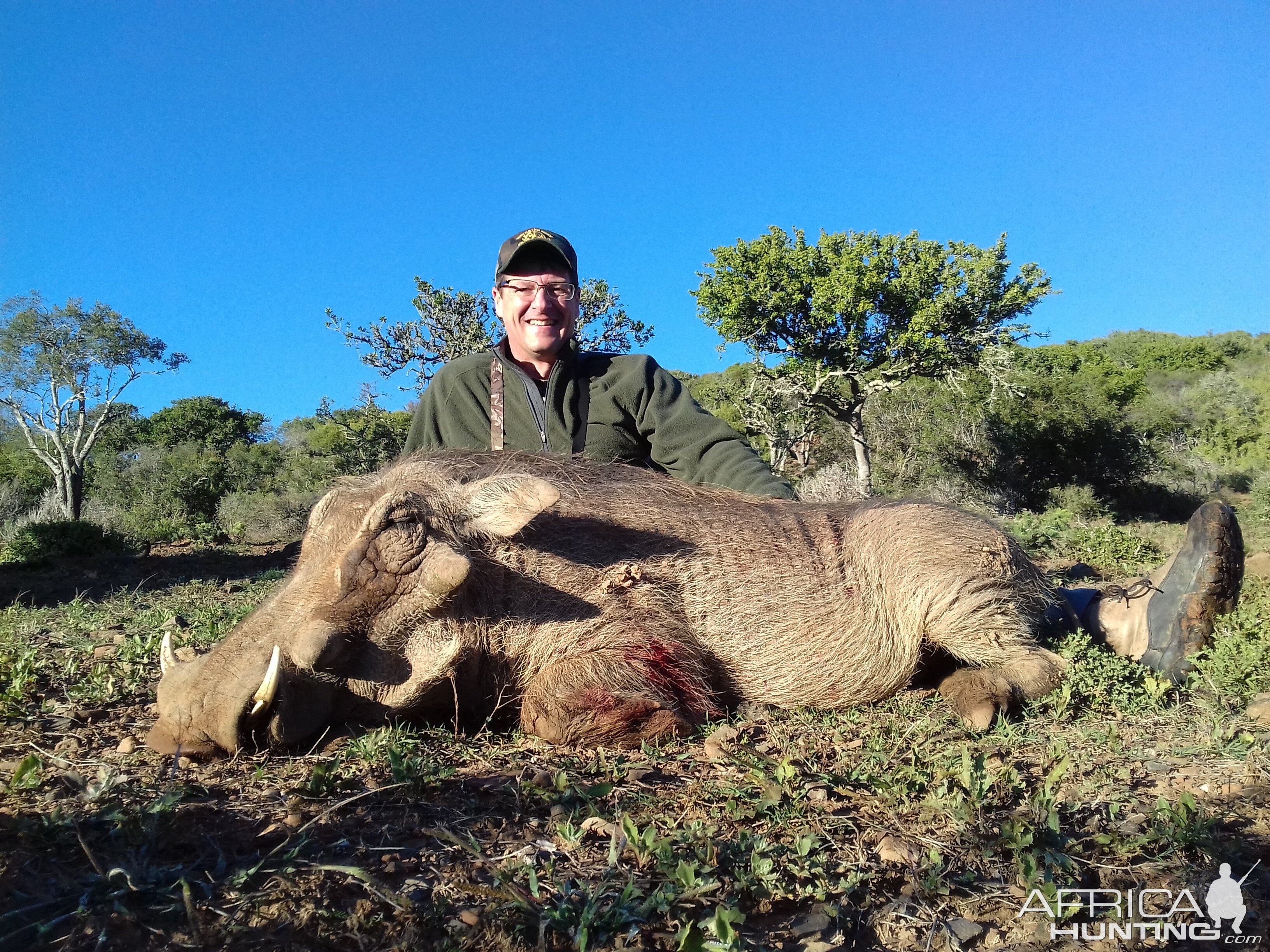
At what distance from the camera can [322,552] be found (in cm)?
285

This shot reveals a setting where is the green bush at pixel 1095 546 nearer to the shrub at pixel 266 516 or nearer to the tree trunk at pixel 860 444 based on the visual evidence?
the tree trunk at pixel 860 444

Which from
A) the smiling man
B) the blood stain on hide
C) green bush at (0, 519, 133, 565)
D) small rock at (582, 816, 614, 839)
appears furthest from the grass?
green bush at (0, 519, 133, 565)

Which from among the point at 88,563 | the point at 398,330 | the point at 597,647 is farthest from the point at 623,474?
the point at 398,330

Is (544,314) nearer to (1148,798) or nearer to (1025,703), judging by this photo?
(1025,703)

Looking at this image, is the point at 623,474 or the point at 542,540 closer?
the point at 542,540

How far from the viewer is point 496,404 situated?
444 cm

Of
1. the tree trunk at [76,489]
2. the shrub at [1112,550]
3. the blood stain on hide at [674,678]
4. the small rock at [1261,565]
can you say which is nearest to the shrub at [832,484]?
the shrub at [1112,550]

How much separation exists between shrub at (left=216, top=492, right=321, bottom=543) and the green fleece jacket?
9539 mm

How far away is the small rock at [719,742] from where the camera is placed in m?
2.69

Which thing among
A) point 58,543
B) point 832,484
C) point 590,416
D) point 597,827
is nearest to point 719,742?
point 597,827

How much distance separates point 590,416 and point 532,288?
0.79 m

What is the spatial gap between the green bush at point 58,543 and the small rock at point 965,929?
11.5 meters

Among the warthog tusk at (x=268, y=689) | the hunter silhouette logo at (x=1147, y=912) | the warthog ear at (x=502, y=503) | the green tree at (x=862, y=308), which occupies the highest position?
the green tree at (x=862, y=308)

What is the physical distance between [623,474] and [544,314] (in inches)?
51.4
